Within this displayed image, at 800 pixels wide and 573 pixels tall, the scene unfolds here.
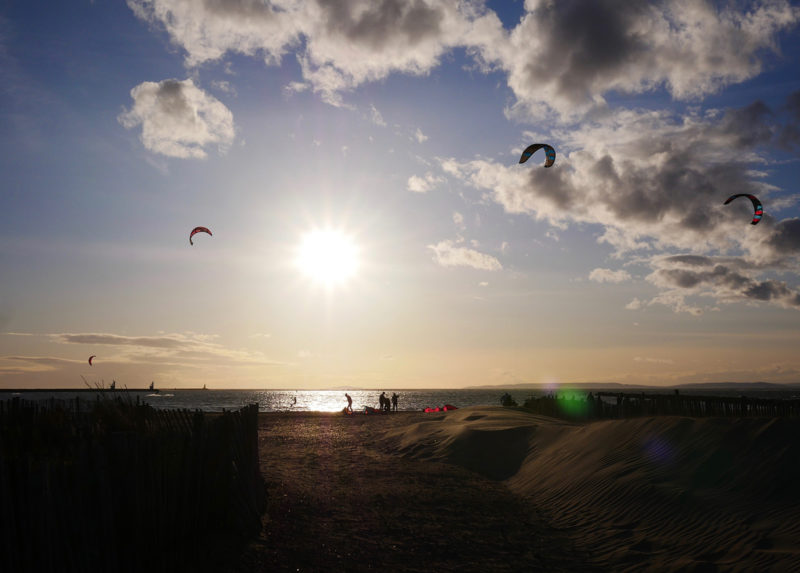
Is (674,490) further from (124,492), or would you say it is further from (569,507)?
(124,492)

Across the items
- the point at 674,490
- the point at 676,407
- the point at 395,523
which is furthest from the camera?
the point at 676,407

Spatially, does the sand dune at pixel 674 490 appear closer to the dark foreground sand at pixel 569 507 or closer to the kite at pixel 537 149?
the dark foreground sand at pixel 569 507

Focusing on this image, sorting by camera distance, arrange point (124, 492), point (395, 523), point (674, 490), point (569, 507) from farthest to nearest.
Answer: point (569, 507) → point (395, 523) → point (674, 490) → point (124, 492)

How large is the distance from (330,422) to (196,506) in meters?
23.5

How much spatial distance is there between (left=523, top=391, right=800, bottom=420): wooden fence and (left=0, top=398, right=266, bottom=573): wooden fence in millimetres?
13245

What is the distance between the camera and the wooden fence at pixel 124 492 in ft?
13.8

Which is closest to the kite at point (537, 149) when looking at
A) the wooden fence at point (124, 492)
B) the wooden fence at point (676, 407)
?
the wooden fence at point (676, 407)

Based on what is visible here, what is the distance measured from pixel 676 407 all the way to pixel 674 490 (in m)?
9.42

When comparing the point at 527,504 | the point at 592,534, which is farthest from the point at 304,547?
the point at 527,504

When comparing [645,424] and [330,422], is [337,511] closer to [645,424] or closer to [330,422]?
[645,424]

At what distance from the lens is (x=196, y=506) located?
6.32 m

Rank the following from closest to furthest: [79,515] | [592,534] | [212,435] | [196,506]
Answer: [79,515] < [196,506] < [212,435] < [592,534]

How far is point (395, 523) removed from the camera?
8789 millimetres

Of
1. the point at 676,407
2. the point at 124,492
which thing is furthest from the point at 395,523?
the point at 676,407
